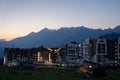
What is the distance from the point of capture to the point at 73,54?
15188 cm

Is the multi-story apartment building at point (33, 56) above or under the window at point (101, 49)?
under

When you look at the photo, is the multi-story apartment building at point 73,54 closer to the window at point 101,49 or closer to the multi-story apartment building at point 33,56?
the window at point 101,49

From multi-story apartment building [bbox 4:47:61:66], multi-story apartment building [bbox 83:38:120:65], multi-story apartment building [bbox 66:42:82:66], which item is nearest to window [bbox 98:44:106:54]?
multi-story apartment building [bbox 83:38:120:65]

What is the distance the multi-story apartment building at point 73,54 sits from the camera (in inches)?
5871

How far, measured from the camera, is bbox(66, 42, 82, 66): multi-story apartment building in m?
149

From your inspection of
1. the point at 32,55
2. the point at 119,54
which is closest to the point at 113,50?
the point at 119,54

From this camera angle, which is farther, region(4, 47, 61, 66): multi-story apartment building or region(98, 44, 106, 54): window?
region(4, 47, 61, 66): multi-story apartment building

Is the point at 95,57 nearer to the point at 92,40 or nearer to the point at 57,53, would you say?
the point at 92,40

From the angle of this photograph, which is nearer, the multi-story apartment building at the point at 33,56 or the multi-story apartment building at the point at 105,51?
the multi-story apartment building at the point at 105,51

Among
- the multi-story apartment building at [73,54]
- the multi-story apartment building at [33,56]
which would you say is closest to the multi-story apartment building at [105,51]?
the multi-story apartment building at [73,54]

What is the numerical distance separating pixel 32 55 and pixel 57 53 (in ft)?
60.9

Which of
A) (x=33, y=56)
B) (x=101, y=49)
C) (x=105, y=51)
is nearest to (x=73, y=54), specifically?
(x=101, y=49)

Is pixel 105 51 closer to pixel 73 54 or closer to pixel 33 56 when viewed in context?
pixel 73 54

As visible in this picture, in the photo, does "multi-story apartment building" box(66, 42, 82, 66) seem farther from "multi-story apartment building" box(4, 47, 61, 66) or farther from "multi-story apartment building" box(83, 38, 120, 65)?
"multi-story apartment building" box(4, 47, 61, 66)
